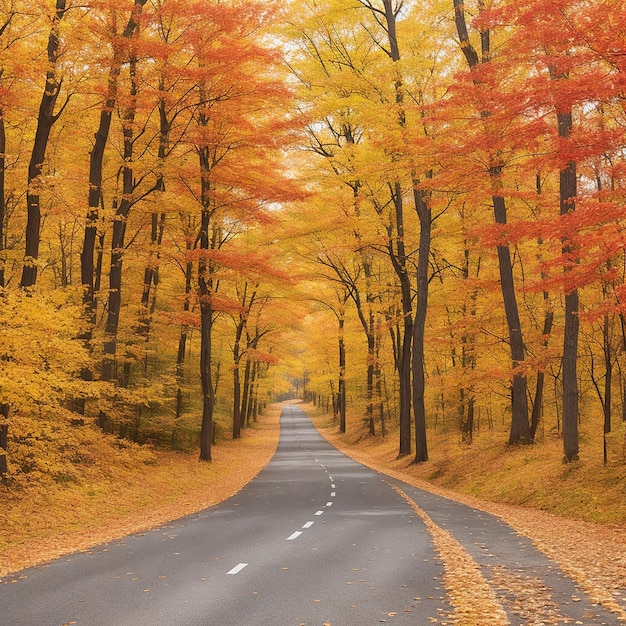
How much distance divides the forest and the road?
15.1 feet

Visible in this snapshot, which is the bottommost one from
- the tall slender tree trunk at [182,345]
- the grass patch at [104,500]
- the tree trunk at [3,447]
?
the grass patch at [104,500]

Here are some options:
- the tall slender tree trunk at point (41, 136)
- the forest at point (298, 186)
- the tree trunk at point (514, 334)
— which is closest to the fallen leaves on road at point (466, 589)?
the forest at point (298, 186)

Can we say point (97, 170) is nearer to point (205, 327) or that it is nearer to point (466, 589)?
point (205, 327)

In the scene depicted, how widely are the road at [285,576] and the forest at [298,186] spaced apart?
461 centimetres

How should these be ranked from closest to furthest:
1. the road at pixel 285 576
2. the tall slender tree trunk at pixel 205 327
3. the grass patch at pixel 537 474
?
1. the road at pixel 285 576
2. the grass patch at pixel 537 474
3. the tall slender tree trunk at pixel 205 327

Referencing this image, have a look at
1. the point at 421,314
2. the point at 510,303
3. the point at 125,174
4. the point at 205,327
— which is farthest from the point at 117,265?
the point at 510,303

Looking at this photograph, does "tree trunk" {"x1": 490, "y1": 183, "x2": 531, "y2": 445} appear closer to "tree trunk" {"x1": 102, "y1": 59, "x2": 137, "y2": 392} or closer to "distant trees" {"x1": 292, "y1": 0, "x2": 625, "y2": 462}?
"distant trees" {"x1": 292, "y1": 0, "x2": 625, "y2": 462}

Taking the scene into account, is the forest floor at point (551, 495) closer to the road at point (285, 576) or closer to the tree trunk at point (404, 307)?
the road at point (285, 576)

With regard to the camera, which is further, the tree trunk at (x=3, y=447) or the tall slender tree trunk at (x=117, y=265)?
the tall slender tree trunk at (x=117, y=265)

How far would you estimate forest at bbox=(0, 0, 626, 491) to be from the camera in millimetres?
14305

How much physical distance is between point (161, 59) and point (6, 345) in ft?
37.4

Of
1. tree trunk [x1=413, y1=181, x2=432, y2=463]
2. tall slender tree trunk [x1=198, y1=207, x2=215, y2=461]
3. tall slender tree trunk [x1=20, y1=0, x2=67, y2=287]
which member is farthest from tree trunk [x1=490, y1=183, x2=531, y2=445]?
tall slender tree trunk [x1=20, y1=0, x2=67, y2=287]

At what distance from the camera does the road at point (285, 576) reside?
685 centimetres

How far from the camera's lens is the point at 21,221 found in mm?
28781
